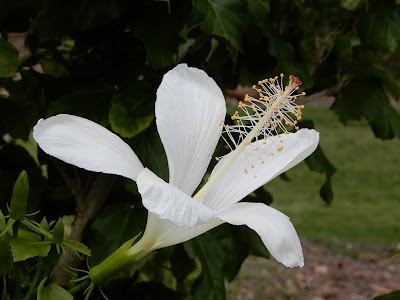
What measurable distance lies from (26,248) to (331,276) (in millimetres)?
3491

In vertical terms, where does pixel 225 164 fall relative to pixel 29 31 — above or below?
above

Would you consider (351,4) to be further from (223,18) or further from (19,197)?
(19,197)

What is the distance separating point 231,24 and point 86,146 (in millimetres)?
607

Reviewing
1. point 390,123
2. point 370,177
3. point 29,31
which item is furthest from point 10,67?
point 370,177

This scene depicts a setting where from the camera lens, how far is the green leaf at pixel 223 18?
1.42m

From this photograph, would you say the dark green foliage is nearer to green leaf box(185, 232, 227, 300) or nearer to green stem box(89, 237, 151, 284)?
green leaf box(185, 232, 227, 300)

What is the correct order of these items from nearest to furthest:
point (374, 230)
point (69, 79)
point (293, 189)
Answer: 1. point (69, 79)
2. point (374, 230)
3. point (293, 189)

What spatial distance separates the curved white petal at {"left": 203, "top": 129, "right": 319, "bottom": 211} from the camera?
1034 millimetres

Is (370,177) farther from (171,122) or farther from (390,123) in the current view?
(171,122)

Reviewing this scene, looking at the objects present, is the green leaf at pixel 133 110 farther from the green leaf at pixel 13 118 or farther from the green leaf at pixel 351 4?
the green leaf at pixel 351 4

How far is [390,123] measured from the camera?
2.01 m

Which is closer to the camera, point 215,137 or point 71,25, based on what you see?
point 215,137

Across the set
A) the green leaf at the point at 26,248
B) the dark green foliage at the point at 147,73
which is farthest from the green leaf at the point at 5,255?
the dark green foliage at the point at 147,73

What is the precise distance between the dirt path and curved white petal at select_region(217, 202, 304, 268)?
2.67m
